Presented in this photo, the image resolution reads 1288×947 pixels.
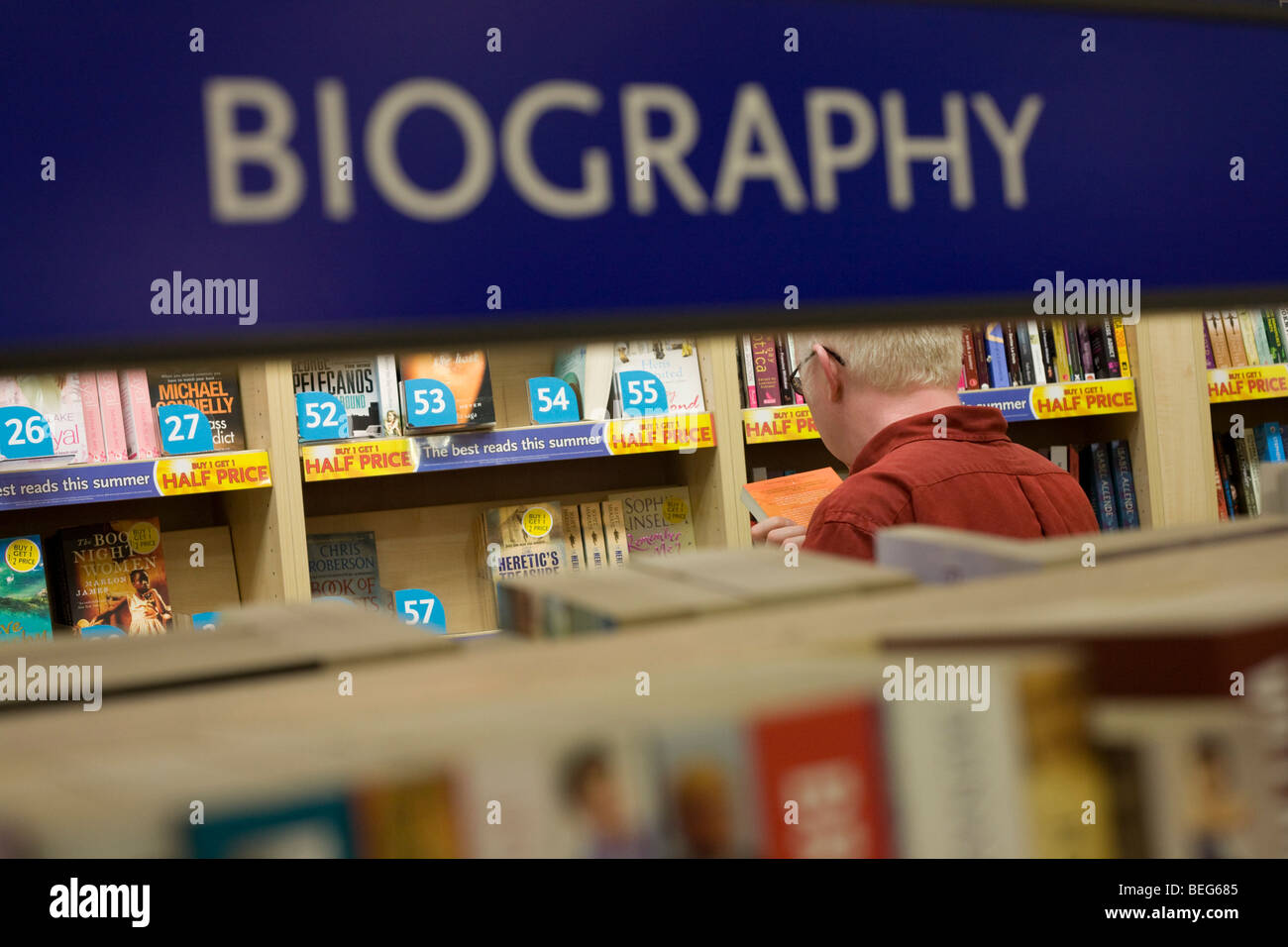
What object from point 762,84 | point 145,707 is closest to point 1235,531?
point 762,84

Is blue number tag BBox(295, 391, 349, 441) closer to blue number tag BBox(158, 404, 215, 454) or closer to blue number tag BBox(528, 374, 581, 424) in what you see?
blue number tag BBox(158, 404, 215, 454)

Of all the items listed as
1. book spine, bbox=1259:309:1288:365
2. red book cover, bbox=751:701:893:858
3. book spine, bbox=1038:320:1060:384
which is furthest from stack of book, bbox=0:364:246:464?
book spine, bbox=1259:309:1288:365

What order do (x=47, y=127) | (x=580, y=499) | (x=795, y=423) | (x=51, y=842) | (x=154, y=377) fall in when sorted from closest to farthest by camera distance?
(x=51, y=842) → (x=47, y=127) → (x=154, y=377) → (x=795, y=423) → (x=580, y=499)

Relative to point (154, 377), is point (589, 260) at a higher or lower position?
lower

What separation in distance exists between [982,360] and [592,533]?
1306 millimetres

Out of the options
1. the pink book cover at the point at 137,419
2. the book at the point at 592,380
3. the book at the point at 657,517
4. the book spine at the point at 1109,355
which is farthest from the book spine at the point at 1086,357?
the pink book cover at the point at 137,419

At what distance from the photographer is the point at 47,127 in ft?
1.68

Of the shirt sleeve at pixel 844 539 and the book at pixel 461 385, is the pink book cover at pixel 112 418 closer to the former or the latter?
the book at pixel 461 385

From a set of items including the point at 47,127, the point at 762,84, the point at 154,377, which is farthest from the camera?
the point at 154,377

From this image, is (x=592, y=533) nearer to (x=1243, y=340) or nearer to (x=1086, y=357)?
(x=1086, y=357)

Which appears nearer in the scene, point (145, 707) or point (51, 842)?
point (51, 842)

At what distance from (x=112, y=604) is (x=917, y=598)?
2.97 m

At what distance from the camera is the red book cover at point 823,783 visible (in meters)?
0.32

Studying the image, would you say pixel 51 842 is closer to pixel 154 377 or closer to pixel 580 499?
pixel 154 377
